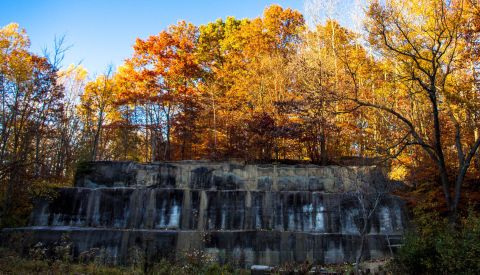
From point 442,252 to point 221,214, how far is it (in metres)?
8.44

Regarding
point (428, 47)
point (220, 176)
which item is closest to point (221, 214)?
point (220, 176)

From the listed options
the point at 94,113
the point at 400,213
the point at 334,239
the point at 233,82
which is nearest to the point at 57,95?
the point at 94,113

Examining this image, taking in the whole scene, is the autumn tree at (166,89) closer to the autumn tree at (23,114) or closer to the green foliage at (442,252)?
the autumn tree at (23,114)

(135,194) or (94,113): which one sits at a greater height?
(94,113)

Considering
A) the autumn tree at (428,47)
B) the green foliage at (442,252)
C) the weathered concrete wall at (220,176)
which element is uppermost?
the autumn tree at (428,47)

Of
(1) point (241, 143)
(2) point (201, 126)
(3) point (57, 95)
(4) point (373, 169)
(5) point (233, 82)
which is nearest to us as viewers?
(4) point (373, 169)

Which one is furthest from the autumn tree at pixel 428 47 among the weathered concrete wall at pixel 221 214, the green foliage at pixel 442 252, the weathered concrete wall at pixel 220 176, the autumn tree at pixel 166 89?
the autumn tree at pixel 166 89

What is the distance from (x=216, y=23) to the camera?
34.2 metres

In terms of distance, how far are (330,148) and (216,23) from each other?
19.2 metres

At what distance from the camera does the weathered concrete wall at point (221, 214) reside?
12.9 m

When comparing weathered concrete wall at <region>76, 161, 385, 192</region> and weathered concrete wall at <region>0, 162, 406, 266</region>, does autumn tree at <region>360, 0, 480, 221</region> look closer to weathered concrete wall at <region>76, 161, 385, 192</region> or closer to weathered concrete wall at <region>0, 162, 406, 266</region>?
weathered concrete wall at <region>0, 162, 406, 266</region>

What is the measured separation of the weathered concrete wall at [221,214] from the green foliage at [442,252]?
11.5 feet

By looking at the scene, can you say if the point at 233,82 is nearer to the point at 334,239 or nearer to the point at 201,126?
the point at 201,126

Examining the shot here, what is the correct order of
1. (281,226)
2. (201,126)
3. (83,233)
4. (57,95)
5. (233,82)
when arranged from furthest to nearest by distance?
(233,82)
(201,126)
(57,95)
(281,226)
(83,233)
